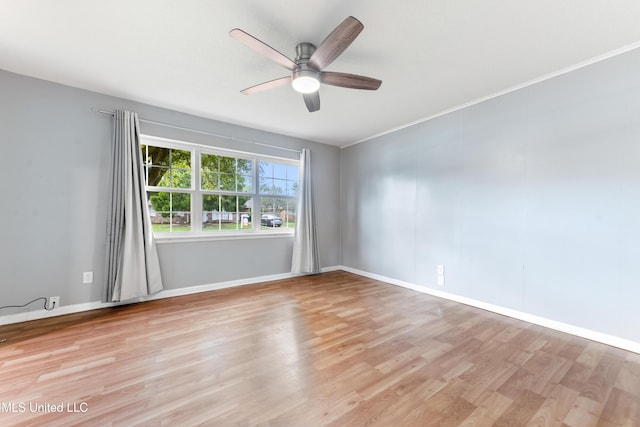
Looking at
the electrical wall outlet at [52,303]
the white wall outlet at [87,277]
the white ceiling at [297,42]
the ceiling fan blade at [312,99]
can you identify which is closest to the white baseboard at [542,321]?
the white ceiling at [297,42]

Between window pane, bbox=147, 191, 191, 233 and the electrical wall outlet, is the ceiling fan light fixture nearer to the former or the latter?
window pane, bbox=147, 191, 191, 233

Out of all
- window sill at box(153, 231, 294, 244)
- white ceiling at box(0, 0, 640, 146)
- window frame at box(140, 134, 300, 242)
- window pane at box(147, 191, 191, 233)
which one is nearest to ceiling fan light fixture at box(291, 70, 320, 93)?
white ceiling at box(0, 0, 640, 146)

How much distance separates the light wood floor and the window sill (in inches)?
35.5

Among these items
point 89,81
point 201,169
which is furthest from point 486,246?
point 89,81

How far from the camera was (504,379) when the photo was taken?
5.57 ft

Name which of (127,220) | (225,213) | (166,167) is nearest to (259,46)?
(166,167)

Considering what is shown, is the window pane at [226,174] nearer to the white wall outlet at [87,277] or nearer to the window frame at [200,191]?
the window frame at [200,191]

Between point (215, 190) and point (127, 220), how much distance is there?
1147 millimetres

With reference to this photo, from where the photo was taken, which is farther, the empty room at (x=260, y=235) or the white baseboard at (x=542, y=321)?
the white baseboard at (x=542, y=321)

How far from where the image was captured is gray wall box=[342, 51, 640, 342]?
83.7 inches

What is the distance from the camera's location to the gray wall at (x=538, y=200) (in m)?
2.13

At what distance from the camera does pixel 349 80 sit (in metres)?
2.11

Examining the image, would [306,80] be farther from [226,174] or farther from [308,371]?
[226,174]

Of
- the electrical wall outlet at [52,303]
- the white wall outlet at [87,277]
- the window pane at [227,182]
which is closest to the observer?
the electrical wall outlet at [52,303]
